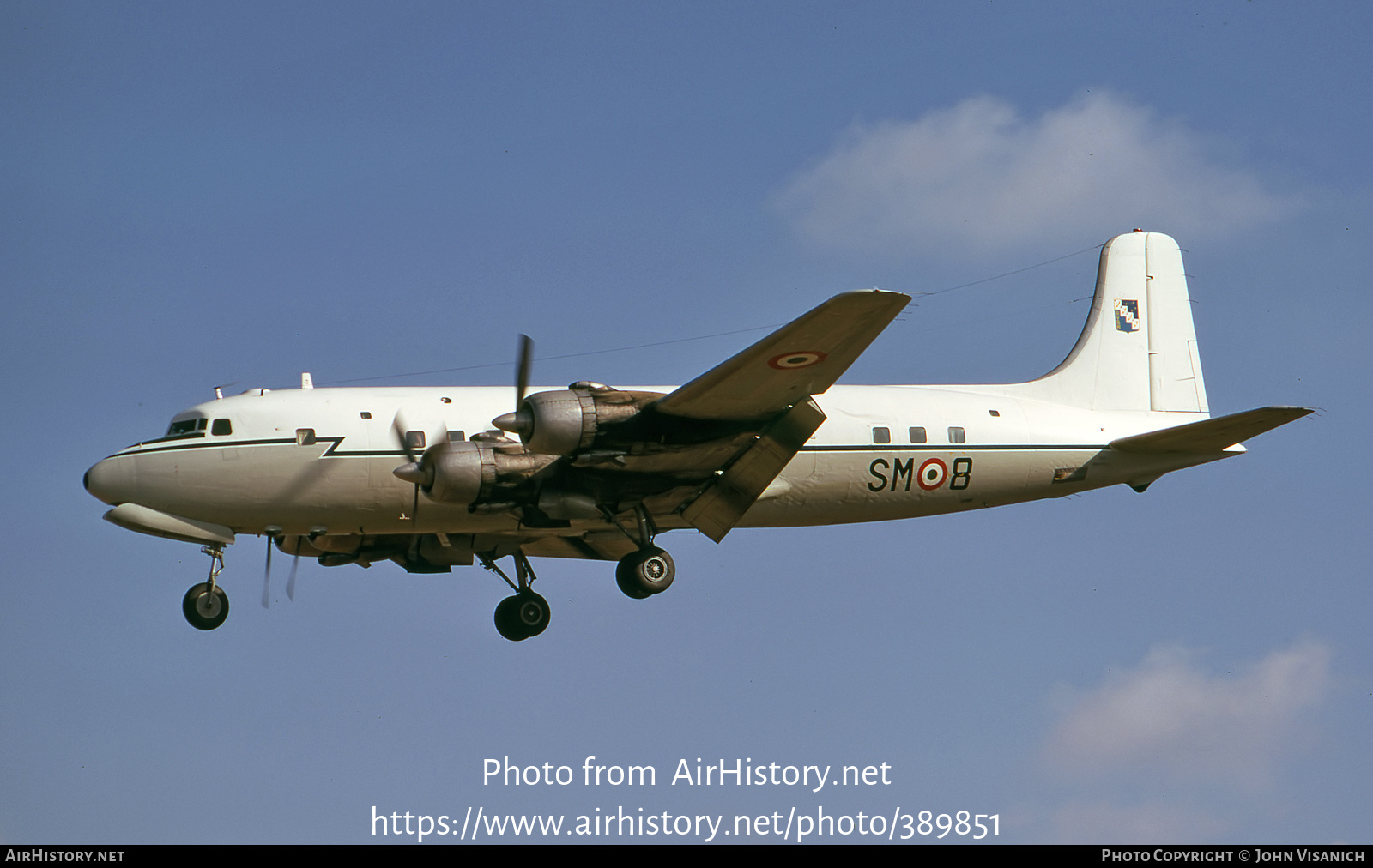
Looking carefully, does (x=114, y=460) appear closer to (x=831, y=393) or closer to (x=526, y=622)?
(x=526, y=622)

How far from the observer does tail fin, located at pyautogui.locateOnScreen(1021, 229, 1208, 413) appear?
26547 millimetres

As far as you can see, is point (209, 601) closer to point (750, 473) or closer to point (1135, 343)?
point (750, 473)

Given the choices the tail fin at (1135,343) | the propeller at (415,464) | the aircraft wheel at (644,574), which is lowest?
the aircraft wheel at (644,574)

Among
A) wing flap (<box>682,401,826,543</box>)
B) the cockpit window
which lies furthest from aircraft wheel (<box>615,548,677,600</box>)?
the cockpit window

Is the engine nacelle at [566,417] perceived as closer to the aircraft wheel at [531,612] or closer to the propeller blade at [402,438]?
the propeller blade at [402,438]

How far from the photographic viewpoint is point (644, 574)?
72.3 ft

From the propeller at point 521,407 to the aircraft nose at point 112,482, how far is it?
510cm

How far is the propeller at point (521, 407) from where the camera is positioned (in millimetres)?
20812

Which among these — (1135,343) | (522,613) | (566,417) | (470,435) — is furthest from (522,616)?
(1135,343)

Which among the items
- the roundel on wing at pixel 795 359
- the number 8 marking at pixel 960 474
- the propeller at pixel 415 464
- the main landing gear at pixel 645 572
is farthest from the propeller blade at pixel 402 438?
the number 8 marking at pixel 960 474

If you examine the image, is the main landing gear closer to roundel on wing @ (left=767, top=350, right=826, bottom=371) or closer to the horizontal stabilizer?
roundel on wing @ (left=767, top=350, right=826, bottom=371)

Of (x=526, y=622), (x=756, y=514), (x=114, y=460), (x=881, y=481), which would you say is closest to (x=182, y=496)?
(x=114, y=460)

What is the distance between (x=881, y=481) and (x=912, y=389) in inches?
71.2

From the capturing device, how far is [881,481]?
941 inches
